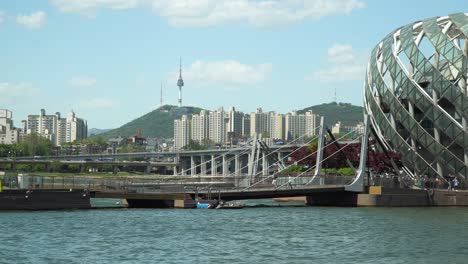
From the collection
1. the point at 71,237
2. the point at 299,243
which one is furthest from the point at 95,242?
Answer: the point at 299,243

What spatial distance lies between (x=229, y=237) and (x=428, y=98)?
142 feet

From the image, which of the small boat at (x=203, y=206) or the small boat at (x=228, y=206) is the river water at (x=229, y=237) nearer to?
the small boat at (x=203, y=206)

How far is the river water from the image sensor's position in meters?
40.4

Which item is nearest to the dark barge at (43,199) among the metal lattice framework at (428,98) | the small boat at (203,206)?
the small boat at (203,206)

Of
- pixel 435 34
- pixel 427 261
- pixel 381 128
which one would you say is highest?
pixel 435 34

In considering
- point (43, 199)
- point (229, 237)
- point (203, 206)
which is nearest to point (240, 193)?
point (203, 206)

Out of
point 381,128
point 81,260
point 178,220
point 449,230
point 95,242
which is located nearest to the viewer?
point 81,260

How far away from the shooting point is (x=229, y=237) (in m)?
48.4

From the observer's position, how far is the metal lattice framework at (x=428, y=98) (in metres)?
86.1

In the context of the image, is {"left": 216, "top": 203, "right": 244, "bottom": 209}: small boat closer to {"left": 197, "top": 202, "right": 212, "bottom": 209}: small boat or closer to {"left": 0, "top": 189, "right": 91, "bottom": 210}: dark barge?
{"left": 197, "top": 202, "right": 212, "bottom": 209}: small boat

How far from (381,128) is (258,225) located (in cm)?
4147

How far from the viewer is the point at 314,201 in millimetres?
81438

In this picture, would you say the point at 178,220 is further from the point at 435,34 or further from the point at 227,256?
the point at 435,34

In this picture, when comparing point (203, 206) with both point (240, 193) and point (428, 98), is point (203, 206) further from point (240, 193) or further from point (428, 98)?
point (428, 98)
